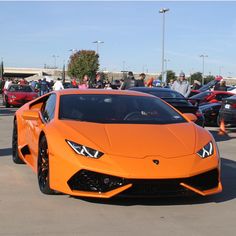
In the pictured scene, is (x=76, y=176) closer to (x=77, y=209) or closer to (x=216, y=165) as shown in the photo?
(x=77, y=209)

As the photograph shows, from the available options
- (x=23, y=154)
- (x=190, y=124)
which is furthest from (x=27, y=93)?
(x=190, y=124)

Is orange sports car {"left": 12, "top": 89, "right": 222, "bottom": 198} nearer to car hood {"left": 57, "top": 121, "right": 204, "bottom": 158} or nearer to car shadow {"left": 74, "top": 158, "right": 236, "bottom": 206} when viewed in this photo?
car hood {"left": 57, "top": 121, "right": 204, "bottom": 158}

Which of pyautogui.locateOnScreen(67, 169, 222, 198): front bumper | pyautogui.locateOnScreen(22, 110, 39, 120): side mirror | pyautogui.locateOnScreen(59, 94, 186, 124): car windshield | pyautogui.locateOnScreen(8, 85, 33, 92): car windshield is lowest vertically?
pyautogui.locateOnScreen(8, 85, 33, 92): car windshield

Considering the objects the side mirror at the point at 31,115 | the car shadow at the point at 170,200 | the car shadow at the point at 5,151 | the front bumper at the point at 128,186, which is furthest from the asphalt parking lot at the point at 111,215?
the car shadow at the point at 5,151

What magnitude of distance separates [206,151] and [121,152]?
0.94m

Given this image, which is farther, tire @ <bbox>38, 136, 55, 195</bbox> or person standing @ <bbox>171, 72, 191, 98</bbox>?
person standing @ <bbox>171, 72, 191, 98</bbox>

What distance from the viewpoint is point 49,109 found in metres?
6.44

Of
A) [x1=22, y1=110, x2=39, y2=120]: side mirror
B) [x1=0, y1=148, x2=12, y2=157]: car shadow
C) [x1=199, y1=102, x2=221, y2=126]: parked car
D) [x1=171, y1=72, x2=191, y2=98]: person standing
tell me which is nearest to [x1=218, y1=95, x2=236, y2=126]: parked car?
[x1=199, y1=102, x2=221, y2=126]: parked car

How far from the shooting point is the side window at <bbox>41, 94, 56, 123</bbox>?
241 inches

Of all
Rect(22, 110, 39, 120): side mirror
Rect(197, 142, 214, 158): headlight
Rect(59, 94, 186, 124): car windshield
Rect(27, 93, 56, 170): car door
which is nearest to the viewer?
Rect(197, 142, 214, 158): headlight

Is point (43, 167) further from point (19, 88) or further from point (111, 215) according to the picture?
point (19, 88)

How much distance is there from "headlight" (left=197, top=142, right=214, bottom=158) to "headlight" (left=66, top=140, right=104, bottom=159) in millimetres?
1058

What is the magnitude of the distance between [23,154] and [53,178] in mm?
2055

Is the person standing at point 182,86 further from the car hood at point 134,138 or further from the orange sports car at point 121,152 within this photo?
the car hood at point 134,138
